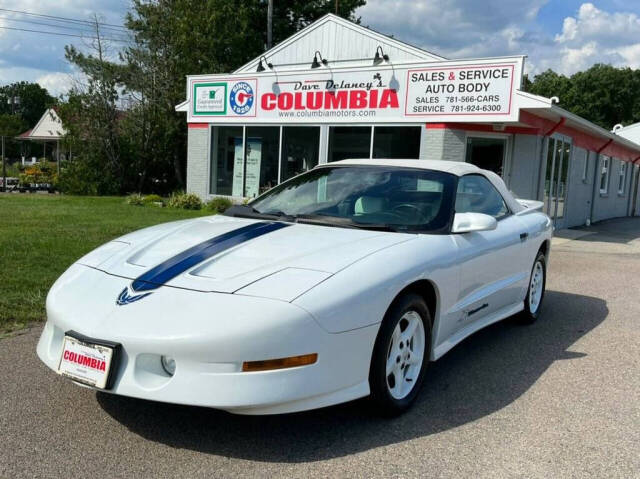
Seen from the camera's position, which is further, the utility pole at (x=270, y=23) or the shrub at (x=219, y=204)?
the utility pole at (x=270, y=23)

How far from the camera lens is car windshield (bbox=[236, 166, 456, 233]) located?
411 centimetres

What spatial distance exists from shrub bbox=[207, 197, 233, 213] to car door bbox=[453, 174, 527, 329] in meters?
11.9

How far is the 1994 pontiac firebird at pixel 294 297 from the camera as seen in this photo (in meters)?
2.77

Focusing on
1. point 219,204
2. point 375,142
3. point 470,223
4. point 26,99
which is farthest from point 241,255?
point 26,99

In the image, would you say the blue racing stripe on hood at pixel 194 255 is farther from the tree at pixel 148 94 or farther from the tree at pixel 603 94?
the tree at pixel 603 94

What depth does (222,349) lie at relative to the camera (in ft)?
8.96

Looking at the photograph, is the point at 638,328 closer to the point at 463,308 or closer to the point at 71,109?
the point at 463,308

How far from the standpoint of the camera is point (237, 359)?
275cm

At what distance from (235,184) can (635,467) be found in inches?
602

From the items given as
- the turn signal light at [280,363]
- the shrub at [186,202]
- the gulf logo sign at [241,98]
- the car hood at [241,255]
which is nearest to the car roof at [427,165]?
the car hood at [241,255]

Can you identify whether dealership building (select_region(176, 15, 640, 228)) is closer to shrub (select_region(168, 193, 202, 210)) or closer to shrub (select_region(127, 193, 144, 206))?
shrub (select_region(168, 193, 202, 210))

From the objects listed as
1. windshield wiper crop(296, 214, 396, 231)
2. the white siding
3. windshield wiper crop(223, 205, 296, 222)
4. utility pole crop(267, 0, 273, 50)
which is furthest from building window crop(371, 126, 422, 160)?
utility pole crop(267, 0, 273, 50)

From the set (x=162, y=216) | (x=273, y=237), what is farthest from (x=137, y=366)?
(x=162, y=216)

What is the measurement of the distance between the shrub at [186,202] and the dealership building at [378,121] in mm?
610
